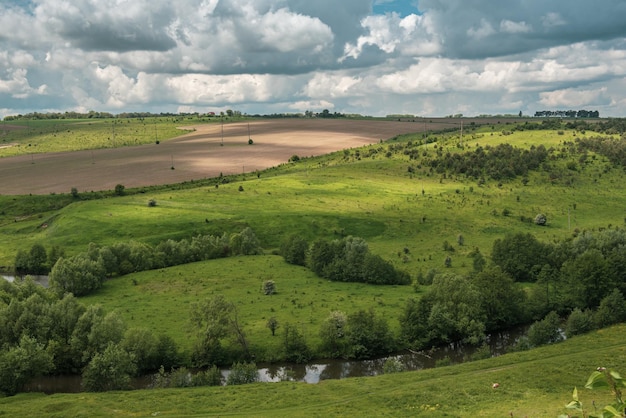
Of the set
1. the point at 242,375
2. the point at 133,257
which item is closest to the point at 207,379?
the point at 242,375

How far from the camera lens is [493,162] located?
188m

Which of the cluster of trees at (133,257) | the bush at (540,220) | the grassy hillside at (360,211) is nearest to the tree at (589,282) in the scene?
the grassy hillside at (360,211)

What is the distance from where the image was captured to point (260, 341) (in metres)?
76.9

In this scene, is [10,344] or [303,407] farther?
[10,344]

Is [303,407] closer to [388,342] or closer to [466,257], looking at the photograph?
[388,342]

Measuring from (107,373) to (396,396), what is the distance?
35350mm

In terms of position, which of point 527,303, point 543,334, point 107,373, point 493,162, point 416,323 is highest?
point 493,162

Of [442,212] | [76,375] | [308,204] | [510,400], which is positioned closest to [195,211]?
[308,204]

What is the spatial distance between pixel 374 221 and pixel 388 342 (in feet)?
230

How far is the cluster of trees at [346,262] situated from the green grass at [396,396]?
39.1 meters

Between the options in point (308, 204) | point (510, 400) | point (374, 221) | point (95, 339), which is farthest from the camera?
point (308, 204)

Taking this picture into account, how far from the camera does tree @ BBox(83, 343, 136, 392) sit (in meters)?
63.3

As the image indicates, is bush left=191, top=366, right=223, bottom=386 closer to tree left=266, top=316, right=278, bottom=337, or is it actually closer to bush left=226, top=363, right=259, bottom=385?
bush left=226, top=363, right=259, bottom=385

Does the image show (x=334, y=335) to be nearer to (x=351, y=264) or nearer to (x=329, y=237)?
(x=351, y=264)
